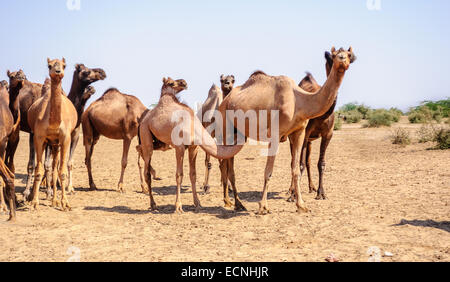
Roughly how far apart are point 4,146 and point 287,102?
4.87 meters

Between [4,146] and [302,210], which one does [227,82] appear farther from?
[4,146]

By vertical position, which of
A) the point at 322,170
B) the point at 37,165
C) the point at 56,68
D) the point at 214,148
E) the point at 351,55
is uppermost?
the point at 351,55

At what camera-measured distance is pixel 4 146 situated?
729 cm

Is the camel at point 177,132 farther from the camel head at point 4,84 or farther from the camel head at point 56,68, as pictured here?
the camel head at point 4,84

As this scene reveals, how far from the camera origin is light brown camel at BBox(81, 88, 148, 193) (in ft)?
35.6

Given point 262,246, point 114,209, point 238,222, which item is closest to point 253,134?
point 238,222

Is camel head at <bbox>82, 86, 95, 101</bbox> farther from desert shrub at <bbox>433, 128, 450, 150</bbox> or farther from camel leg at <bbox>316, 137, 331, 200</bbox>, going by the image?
desert shrub at <bbox>433, 128, 450, 150</bbox>

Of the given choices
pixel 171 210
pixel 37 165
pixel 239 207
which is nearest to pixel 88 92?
pixel 37 165

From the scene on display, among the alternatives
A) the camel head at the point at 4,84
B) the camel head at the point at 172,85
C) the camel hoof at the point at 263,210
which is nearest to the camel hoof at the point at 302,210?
the camel hoof at the point at 263,210

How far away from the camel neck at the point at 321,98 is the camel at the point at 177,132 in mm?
1306

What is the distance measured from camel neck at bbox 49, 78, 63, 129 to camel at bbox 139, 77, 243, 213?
5.25ft
